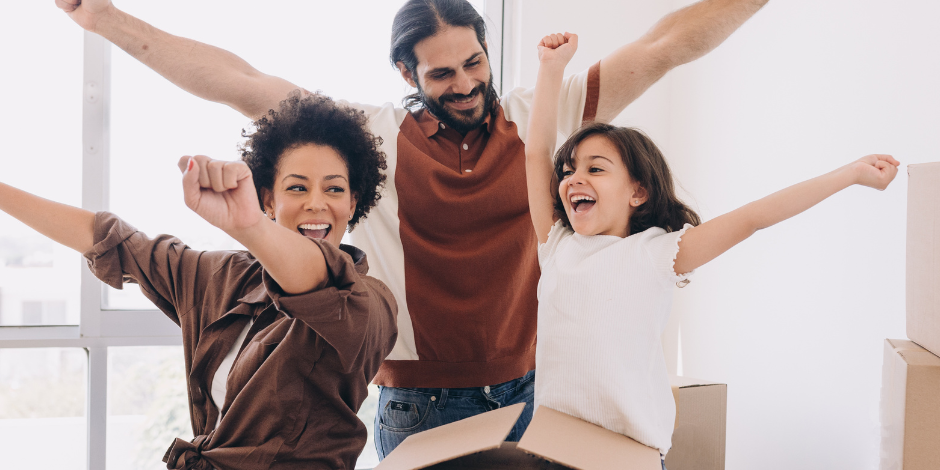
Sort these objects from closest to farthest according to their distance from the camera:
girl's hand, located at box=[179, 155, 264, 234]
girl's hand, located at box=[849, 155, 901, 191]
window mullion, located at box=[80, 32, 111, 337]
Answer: girl's hand, located at box=[179, 155, 264, 234] → girl's hand, located at box=[849, 155, 901, 191] → window mullion, located at box=[80, 32, 111, 337]

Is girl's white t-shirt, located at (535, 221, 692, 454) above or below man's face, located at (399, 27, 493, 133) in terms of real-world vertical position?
below

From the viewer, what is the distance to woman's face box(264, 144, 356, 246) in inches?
40.0

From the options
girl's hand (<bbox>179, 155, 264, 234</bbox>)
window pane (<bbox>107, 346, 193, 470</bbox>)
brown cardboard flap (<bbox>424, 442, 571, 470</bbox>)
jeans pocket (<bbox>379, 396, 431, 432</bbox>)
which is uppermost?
girl's hand (<bbox>179, 155, 264, 234</bbox>)

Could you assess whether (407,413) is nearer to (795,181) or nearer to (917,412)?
(917,412)

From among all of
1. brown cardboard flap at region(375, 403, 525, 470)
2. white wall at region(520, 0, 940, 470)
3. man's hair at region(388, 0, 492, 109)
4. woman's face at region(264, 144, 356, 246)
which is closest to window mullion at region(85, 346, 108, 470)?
woman's face at region(264, 144, 356, 246)

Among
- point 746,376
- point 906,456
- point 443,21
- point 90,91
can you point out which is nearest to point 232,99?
point 443,21

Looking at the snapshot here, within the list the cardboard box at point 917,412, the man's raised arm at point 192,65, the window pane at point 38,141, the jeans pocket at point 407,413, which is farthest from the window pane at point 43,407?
the cardboard box at point 917,412

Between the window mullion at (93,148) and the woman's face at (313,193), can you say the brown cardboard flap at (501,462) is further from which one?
the window mullion at (93,148)

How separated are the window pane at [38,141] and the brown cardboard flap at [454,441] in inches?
59.9

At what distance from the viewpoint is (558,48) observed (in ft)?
3.81

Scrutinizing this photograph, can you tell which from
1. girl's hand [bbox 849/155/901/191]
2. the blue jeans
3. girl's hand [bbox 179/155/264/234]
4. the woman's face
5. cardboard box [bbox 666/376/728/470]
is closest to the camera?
girl's hand [bbox 179/155/264/234]

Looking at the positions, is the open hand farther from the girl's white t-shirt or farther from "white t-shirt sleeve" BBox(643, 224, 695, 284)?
"white t-shirt sleeve" BBox(643, 224, 695, 284)

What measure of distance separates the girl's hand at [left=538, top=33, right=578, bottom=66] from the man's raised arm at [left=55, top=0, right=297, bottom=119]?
1.93 feet

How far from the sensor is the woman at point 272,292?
2.39ft
